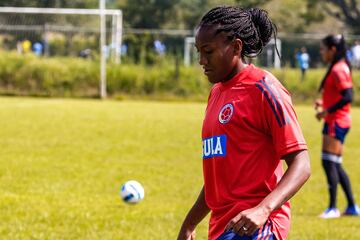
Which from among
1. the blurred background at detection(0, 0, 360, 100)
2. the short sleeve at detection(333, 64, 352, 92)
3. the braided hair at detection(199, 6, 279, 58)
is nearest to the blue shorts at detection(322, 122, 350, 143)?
the short sleeve at detection(333, 64, 352, 92)

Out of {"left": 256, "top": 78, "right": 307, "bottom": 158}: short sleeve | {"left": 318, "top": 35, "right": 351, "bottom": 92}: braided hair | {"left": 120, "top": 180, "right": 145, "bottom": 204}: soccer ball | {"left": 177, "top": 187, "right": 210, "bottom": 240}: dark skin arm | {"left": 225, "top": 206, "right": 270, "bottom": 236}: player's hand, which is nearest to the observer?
{"left": 225, "top": 206, "right": 270, "bottom": 236}: player's hand

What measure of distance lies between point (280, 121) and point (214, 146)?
1.29 feet

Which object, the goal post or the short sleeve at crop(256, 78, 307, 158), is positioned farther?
the goal post

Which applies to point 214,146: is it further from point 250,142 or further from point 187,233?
point 187,233

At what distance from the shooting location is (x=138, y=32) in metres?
40.8

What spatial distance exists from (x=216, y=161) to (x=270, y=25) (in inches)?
29.0

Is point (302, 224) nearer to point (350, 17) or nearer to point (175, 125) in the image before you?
point (175, 125)

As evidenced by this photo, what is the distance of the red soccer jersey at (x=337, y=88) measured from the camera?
10203mm

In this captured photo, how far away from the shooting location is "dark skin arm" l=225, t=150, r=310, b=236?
12.0 feet

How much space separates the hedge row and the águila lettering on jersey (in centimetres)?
3022

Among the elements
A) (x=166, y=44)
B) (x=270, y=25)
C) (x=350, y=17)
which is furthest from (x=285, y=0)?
(x=270, y=25)

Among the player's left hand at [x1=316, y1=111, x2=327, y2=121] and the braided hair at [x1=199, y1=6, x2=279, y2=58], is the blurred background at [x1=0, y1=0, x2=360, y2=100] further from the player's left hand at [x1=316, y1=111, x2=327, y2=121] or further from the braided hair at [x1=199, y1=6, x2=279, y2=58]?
the braided hair at [x1=199, y1=6, x2=279, y2=58]

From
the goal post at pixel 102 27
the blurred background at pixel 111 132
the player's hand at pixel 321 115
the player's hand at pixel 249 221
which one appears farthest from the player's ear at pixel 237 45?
the goal post at pixel 102 27

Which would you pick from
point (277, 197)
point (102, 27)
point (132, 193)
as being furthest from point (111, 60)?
point (277, 197)
